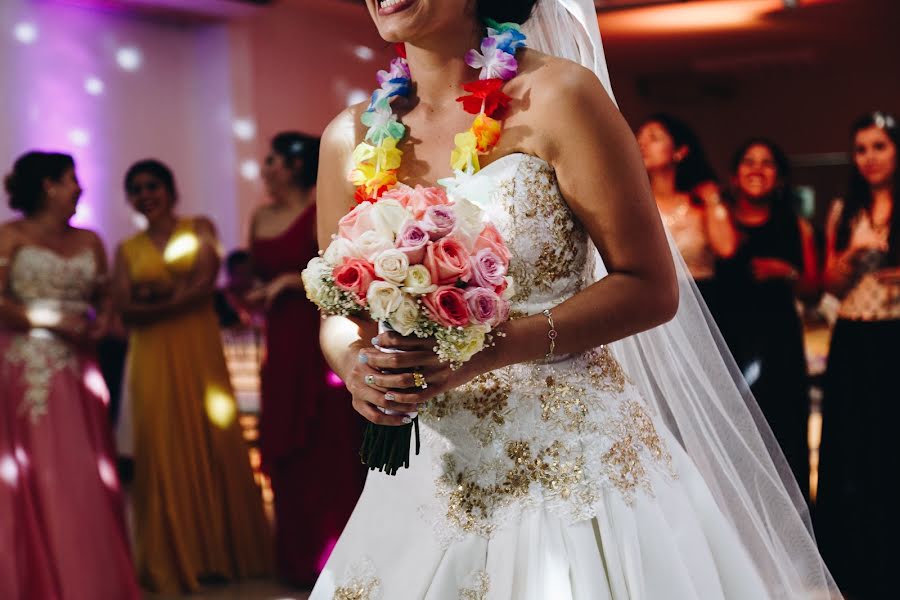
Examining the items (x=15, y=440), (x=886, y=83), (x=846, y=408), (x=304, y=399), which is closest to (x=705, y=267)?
(x=846, y=408)

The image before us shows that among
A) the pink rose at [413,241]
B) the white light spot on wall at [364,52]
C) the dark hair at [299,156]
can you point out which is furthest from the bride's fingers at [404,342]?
the white light spot on wall at [364,52]

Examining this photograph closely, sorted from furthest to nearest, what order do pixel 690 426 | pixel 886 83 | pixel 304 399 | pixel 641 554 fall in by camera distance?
pixel 886 83, pixel 304 399, pixel 690 426, pixel 641 554

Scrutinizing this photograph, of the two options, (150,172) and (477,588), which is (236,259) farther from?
(477,588)

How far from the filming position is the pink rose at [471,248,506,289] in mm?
1432

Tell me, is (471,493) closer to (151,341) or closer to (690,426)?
(690,426)

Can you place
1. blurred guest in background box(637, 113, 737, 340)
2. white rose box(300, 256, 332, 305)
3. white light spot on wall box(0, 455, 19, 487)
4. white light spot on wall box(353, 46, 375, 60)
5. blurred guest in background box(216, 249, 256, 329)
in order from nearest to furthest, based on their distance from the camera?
white rose box(300, 256, 332, 305) → white light spot on wall box(0, 455, 19, 487) → blurred guest in background box(637, 113, 737, 340) → blurred guest in background box(216, 249, 256, 329) → white light spot on wall box(353, 46, 375, 60)

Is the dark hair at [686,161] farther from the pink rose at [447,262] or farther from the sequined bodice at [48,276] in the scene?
the pink rose at [447,262]

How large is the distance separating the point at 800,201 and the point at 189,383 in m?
10.4

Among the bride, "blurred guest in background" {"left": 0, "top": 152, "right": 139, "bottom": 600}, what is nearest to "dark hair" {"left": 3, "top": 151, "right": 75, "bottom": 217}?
"blurred guest in background" {"left": 0, "top": 152, "right": 139, "bottom": 600}

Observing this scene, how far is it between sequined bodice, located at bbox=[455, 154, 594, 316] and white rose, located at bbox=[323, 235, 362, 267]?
0.29 m

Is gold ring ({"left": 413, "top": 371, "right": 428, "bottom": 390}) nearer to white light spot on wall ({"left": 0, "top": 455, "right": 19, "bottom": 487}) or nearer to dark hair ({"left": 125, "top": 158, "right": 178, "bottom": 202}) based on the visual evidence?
white light spot on wall ({"left": 0, "top": 455, "right": 19, "bottom": 487})

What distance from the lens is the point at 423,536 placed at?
169 cm

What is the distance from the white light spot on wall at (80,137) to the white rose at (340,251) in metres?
6.02

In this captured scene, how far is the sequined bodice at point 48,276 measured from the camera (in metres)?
4.48
